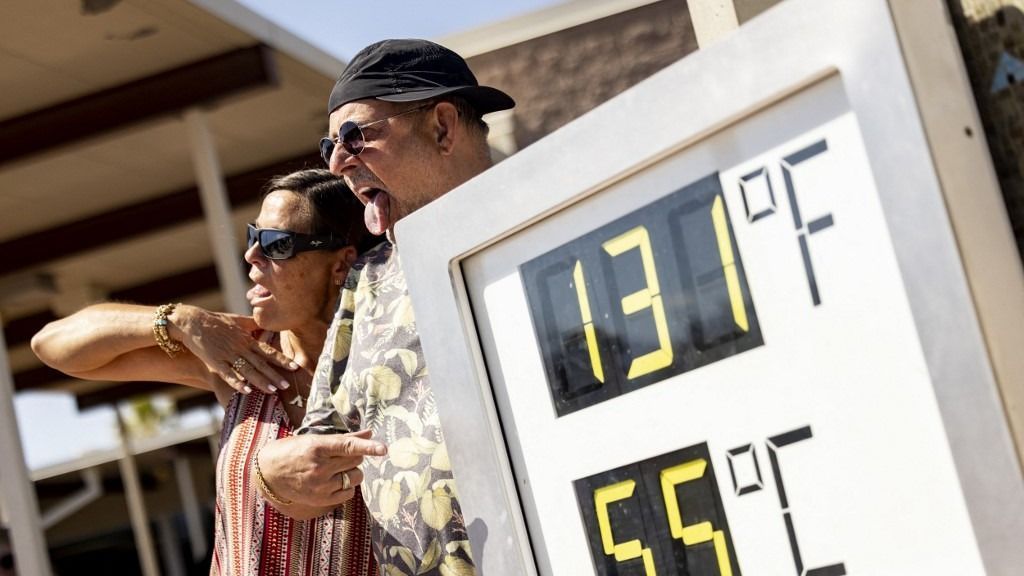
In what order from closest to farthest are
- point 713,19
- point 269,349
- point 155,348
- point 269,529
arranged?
point 713,19
point 269,529
point 269,349
point 155,348

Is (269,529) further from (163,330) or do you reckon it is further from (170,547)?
(170,547)

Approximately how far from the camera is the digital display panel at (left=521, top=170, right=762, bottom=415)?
44.9 inches

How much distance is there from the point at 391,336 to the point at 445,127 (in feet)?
1.21

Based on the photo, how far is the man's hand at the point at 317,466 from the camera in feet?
5.33

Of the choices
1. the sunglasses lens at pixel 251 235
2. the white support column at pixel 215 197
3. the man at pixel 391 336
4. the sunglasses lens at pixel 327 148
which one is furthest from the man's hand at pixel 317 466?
the white support column at pixel 215 197

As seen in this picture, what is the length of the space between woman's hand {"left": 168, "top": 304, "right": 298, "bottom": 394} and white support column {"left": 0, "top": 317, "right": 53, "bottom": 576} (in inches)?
222

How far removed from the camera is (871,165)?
3.30 ft

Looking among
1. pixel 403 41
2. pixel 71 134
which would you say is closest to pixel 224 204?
pixel 71 134

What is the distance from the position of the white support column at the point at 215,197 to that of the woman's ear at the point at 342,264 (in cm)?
632

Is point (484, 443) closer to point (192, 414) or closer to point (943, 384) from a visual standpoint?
point (943, 384)

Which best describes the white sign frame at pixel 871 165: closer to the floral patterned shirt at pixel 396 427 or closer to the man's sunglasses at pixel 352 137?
the floral patterned shirt at pixel 396 427

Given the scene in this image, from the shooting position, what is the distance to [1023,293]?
38.1 inches

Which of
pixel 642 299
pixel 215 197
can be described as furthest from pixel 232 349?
pixel 215 197

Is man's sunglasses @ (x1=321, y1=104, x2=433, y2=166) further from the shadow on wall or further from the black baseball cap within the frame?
the shadow on wall
